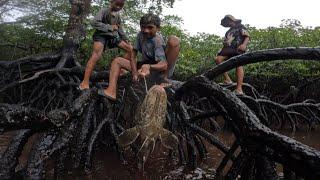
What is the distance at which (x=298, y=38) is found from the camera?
33.8ft

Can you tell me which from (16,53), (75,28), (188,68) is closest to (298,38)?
(188,68)

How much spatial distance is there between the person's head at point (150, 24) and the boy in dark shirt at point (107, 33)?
500 millimetres

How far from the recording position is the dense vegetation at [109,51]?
353 inches

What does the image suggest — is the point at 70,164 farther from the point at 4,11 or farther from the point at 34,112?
the point at 4,11

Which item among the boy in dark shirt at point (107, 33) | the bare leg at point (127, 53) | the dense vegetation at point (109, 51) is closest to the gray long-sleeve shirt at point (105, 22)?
the boy in dark shirt at point (107, 33)

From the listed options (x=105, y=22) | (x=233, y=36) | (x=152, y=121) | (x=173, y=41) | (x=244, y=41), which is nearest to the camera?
(x=152, y=121)

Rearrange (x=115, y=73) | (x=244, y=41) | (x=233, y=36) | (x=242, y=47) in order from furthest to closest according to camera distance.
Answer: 1. (x=233, y=36)
2. (x=244, y=41)
3. (x=242, y=47)
4. (x=115, y=73)

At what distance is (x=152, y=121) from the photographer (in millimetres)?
3334

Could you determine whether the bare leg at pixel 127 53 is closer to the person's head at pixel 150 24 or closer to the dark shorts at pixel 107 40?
the dark shorts at pixel 107 40

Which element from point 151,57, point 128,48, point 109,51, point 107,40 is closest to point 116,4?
point 107,40

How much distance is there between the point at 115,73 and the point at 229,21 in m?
2.94

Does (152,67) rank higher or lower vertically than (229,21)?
lower

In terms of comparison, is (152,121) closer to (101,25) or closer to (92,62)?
(92,62)

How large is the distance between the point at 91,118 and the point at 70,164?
51 cm
